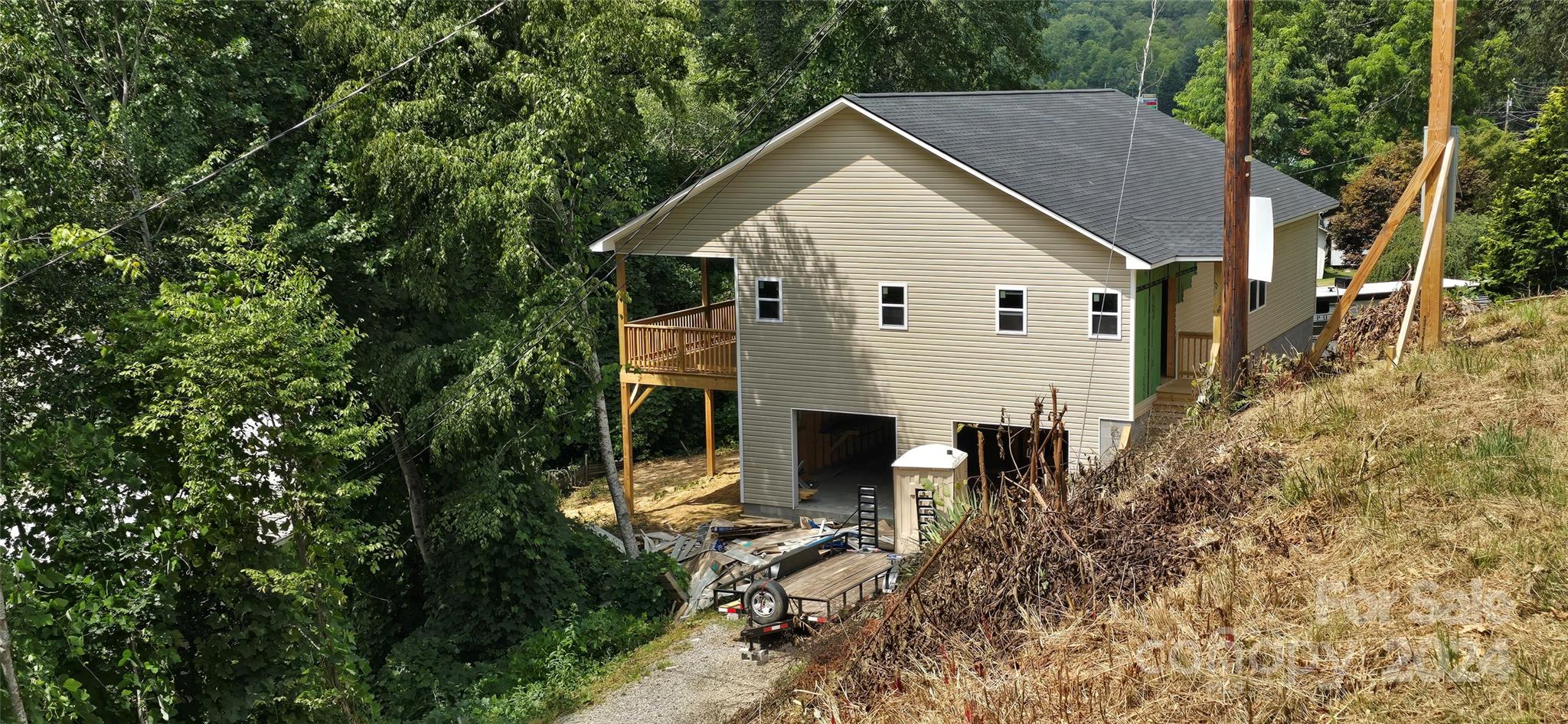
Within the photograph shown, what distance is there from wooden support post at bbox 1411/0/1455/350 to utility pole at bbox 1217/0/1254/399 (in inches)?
68.6

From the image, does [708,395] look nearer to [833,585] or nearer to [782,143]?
[782,143]

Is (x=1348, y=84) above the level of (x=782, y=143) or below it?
above

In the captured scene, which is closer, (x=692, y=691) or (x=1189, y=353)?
(x=692, y=691)

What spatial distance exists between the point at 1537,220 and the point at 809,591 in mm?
18773

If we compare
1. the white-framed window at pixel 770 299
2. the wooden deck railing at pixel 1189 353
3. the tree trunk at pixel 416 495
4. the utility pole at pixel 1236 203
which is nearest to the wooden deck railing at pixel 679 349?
the white-framed window at pixel 770 299

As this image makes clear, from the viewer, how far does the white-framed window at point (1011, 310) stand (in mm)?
19719

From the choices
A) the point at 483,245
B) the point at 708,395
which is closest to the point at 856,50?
the point at 708,395

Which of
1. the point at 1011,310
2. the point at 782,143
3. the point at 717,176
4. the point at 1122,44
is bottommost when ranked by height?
the point at 1011,310

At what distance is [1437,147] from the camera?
13.2 m

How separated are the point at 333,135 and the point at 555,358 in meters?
4.22

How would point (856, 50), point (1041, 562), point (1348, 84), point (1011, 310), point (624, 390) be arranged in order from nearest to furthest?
1. point (1041, 562)
2. point (1011, 310)
3. point (624, 390)
4. point (856, 50)
5. point (1348, 84)

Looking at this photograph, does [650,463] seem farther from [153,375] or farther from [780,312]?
[153,375]

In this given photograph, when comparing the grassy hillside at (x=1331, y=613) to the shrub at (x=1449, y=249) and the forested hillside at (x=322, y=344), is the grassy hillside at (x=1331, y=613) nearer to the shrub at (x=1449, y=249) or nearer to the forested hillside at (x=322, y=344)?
the forested hillside at (x=322, y=344)

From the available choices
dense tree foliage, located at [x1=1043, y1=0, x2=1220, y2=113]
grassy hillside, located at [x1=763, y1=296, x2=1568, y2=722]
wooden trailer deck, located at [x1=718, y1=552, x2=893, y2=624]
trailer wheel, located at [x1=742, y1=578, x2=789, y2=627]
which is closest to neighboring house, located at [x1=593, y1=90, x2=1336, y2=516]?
wooden trailer deck, located at [x1=718, y1=552, x2=893, y2=624]
